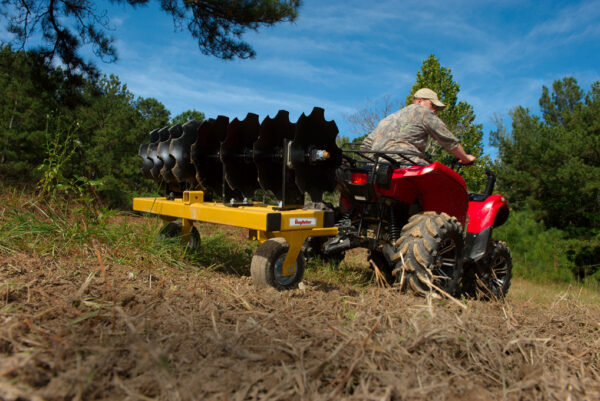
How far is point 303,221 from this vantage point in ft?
11.2

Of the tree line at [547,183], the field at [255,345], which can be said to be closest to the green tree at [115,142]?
the tree line at [547,183]

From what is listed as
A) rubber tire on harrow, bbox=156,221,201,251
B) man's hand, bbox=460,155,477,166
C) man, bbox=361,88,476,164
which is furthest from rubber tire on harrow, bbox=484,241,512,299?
rubber tire on harrow, bbox=156,221,201,251

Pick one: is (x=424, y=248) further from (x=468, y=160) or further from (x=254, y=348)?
(x=254, y=348)

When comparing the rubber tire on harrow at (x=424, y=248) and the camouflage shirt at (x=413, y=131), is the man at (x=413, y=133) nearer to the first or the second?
the camouflage shirt at (x=413, y=131)

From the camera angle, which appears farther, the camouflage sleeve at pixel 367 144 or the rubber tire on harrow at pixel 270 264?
the camouflage sleeve at pixel 367 144

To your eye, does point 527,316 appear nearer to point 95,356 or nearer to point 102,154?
point 95,356

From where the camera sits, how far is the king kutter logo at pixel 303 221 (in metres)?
3.34

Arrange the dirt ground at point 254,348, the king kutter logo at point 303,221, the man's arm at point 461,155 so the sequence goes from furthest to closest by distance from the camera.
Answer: the man's arm at point 461,155 → the king kutter logo at point 303,221 → the dirt ground at point 254,348

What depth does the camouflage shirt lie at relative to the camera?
4.45 m

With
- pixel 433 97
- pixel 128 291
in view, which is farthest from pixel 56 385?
pixel 433 97

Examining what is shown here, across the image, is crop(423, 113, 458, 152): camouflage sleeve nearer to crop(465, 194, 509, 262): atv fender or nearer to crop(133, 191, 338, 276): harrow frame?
crop(465, 194, 509, 262): atv fender

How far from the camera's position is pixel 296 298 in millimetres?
3002

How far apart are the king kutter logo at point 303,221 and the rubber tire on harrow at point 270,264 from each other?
16 centimetres

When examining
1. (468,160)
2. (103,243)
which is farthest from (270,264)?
(468,160)
